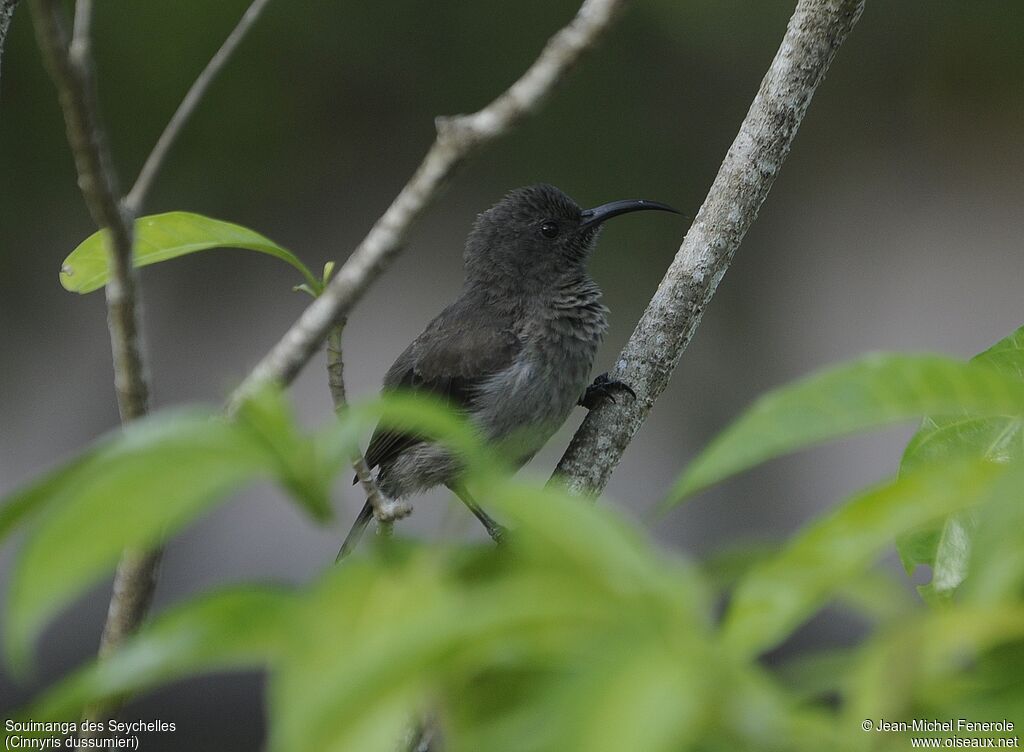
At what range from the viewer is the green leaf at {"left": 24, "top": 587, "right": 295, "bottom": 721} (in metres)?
0.67

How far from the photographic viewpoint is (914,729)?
29.2 inches

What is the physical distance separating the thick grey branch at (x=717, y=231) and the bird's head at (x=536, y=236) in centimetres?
145

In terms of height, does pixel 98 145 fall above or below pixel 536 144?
below

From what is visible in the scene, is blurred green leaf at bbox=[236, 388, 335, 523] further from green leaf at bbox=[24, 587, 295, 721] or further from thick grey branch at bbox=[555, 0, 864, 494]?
thick grey branch at bbox=[555, 0, 864, 494]

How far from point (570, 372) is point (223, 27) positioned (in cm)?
388

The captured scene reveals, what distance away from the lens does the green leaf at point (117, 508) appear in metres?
0.63

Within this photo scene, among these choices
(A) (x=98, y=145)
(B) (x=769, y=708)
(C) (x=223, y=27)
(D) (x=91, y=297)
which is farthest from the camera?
(D) (x=91, y=297)

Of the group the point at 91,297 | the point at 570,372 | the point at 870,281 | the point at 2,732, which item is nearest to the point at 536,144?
A: the point at 870,281

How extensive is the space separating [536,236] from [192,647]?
3634mm

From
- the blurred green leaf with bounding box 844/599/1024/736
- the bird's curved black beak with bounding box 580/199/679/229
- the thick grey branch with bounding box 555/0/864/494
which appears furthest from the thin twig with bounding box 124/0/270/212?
the bird's curved black beak with bounding box 580/199/679/229

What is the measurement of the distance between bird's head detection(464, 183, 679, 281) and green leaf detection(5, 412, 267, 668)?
3.50m

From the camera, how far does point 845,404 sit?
78 centimetres

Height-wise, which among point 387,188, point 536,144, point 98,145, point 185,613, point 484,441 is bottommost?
point 185,613

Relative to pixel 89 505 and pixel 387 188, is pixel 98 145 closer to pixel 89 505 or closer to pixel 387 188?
pixel 89 505
